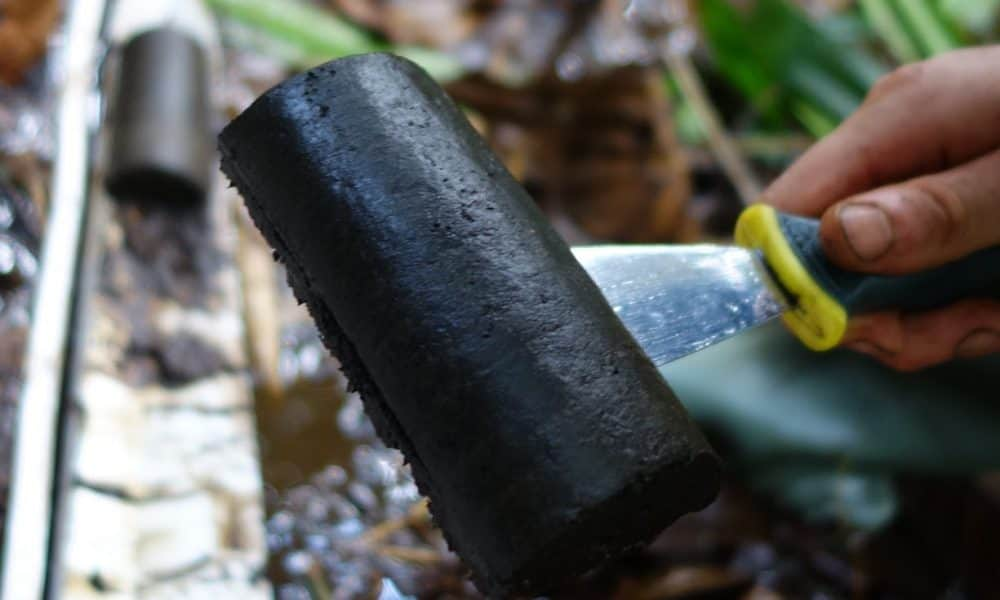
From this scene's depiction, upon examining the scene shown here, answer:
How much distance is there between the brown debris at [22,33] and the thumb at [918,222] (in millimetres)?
1863

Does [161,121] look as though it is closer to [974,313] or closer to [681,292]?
[681,292]

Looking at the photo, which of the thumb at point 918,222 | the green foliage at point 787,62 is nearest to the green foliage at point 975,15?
the green foliage at point 787,62

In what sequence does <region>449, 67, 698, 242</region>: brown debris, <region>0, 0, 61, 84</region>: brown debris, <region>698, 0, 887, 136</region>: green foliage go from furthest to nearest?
<region>698, 0, 887, 136</region>: green foliage < <region>449, 67, 698, 242</region>: brown debris < <region>0, 0, 61, 84</region>: brown debris

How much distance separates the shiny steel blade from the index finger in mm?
378

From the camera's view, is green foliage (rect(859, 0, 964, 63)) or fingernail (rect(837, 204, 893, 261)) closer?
fingernail (rect(837, 204, 893, 261))

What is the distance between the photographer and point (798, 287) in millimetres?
1182

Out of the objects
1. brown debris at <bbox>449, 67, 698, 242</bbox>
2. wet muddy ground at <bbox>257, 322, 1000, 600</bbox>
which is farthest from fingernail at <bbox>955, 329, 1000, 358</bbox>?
brown debris at <bbox>449, 67, 698, 242</bbox>

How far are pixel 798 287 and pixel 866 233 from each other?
0.11 metres

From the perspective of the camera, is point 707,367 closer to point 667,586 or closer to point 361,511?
point 667,586

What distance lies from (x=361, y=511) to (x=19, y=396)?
0.60 meters

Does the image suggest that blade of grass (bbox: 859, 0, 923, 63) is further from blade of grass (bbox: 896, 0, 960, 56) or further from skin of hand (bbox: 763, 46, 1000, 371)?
skin of hand (bbox: 763, 46, 1000, 371)

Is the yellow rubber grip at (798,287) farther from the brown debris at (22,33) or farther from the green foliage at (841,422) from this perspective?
the brown debris at (22,33)

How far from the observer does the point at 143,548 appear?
149 centimetres

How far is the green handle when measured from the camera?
1210 millimetres
